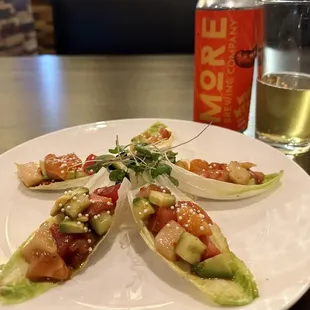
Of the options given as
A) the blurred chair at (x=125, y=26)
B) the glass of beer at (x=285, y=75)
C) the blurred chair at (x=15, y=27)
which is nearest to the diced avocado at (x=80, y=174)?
the glass of beer at (x=285, y=75)

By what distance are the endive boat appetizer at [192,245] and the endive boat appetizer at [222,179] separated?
8 cm

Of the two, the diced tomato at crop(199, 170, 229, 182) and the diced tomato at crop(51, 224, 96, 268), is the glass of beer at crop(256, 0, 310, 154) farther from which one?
the diced tomato at crop(51, 224, 96, 268)

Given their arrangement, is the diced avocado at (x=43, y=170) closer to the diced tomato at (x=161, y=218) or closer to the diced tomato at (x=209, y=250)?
the diced tomato at (x=161, y=218)

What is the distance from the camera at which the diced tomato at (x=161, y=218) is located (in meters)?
0.82

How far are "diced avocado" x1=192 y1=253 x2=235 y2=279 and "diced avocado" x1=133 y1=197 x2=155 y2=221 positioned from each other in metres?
0.15

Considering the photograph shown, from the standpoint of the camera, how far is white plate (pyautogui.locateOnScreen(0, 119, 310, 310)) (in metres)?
0.68

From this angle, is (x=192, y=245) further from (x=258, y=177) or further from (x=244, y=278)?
(x=258, y=177)

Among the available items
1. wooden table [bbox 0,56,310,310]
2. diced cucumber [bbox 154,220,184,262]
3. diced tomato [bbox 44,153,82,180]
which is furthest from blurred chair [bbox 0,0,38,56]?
diced cucumber [bbox 154,220,184,262]

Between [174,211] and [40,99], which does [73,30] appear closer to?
[40,99]

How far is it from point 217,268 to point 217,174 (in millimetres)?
310

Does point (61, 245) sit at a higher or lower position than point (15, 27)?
lower

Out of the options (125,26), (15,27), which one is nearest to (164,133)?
(125,26)

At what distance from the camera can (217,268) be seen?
722 mm

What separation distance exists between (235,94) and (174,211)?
1.74 feet
